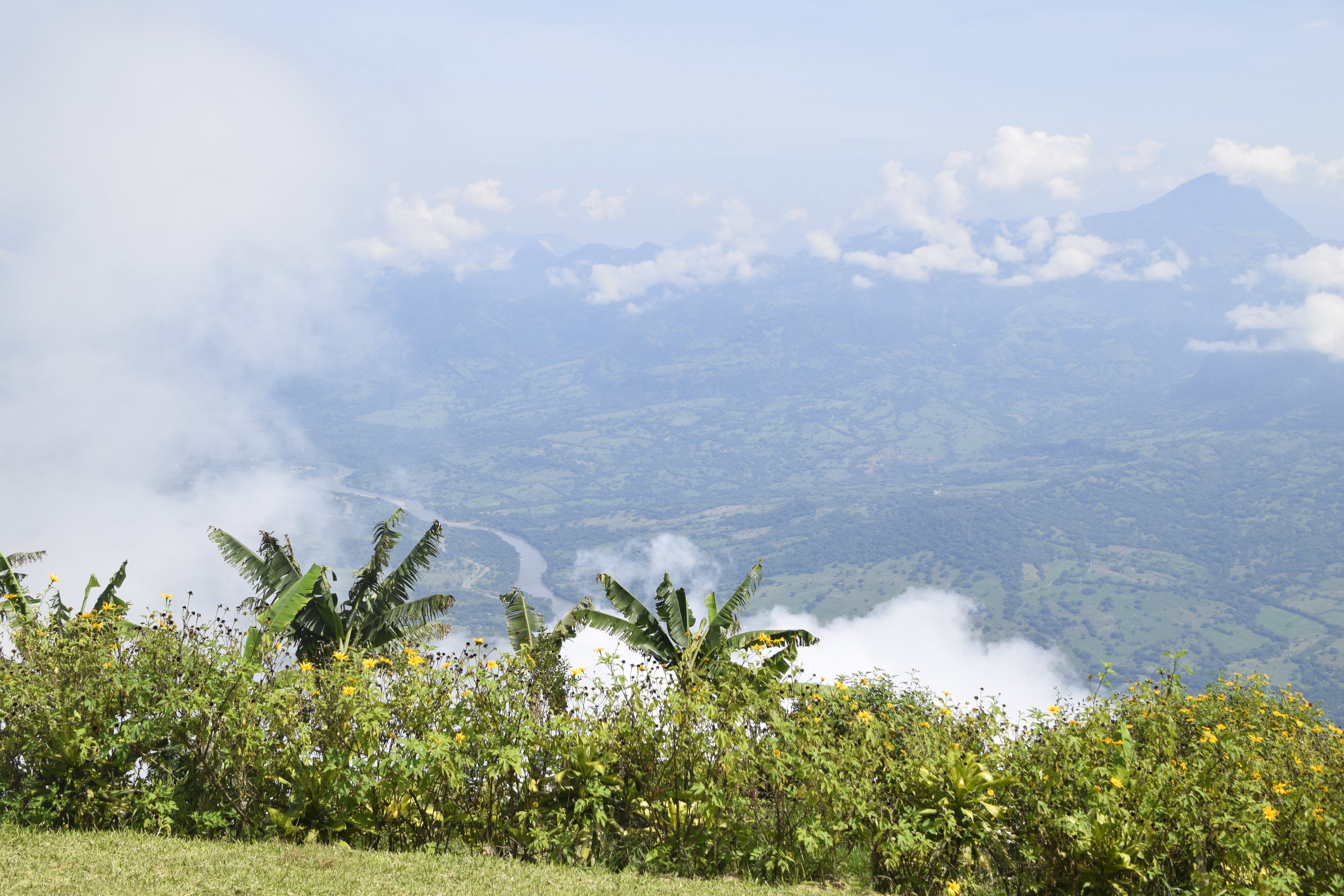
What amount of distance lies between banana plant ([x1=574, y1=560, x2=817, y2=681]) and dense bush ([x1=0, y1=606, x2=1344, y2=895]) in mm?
6066

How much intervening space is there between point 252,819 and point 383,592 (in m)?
9.27

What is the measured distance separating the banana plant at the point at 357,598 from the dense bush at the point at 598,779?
23.6 feet

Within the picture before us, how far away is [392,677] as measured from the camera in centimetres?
866

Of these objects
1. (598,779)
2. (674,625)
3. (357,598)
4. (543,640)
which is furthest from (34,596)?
(674,625)

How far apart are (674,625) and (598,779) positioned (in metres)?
8.50

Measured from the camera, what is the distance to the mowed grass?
6.96 metres

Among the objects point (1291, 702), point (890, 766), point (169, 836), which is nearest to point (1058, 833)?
point (890, 766)

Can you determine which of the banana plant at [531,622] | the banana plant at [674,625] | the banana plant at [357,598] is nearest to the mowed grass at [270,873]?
the banana plant at [531,622]

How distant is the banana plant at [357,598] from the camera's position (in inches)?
645

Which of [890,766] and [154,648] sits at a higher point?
[154,648]

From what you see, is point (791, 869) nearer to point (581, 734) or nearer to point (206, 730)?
point (581, 734)

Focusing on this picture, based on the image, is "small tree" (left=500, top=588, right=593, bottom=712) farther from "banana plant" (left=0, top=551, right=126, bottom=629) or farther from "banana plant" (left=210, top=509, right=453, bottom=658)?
"banana plant" (left=0, top=551, right=126, bottom=629)

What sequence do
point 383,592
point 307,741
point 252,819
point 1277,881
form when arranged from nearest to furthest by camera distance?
point 1277,881, point 307,741, point 252,819, point 383,592

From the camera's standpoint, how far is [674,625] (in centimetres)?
1705
